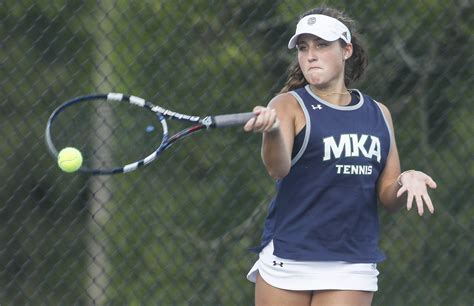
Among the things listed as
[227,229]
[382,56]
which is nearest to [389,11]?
[382,56]

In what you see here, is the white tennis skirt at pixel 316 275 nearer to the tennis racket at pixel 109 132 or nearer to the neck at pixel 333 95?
the neck at pixel 333 95

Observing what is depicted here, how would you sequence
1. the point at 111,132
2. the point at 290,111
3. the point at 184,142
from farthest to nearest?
the point at 184,142 → the point at 111,132 → the point at 290,111

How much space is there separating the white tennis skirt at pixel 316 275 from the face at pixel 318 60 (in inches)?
23.6

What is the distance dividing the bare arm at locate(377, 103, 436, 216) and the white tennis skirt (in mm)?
241

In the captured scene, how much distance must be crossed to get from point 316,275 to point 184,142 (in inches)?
74.9

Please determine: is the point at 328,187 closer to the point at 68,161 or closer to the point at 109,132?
the point at 68,161

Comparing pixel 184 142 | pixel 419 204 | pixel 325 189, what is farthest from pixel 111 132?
pixel 419 204

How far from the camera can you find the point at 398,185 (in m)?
3.52

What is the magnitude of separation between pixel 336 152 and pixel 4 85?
2.03 meters

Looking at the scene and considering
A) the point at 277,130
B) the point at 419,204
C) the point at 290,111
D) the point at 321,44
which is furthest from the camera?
the point at 321,44

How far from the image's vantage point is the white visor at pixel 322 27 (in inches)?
139

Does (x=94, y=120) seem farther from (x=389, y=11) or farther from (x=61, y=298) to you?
(x=389, y=11)

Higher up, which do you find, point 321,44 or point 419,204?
point 321,44

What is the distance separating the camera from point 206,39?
5.21m
